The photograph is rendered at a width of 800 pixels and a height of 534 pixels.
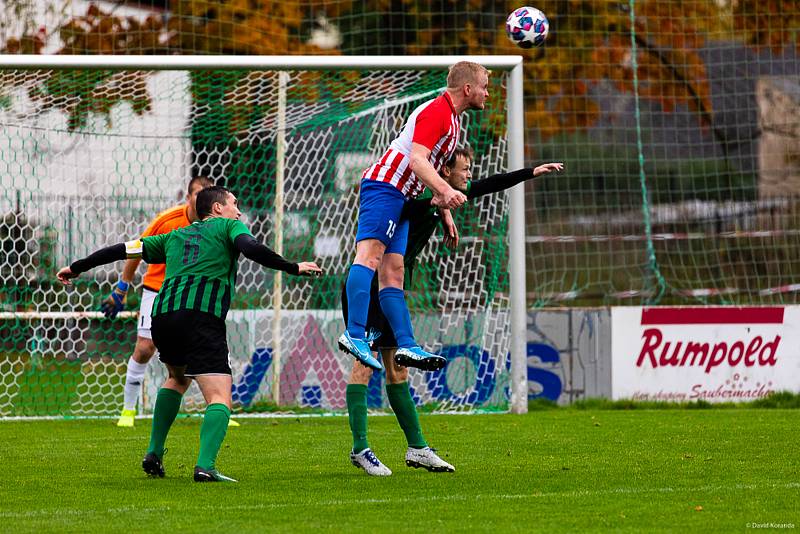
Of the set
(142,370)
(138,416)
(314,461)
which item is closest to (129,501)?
(314,461)

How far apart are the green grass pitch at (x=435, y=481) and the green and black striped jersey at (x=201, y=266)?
0.96 m

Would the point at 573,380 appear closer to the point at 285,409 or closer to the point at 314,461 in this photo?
the point at 285,409

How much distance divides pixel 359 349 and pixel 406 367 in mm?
435

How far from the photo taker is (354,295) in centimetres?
710

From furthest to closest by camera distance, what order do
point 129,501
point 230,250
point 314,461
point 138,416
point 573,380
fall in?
point 573,380 → point 138,416 → point 314,461 → point 230,250 → point 129,501

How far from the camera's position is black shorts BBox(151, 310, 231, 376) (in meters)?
6.56

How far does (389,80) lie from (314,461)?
585cm

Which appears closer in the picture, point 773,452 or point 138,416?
point 773,452

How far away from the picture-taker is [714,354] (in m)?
12.7

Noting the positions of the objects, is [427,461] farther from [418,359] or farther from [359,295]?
[359,295]

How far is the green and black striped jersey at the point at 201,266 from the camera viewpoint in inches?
261

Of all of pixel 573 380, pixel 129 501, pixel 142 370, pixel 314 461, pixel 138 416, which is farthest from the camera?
pixel 573 380

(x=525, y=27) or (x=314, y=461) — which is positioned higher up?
(x=525, y=27)

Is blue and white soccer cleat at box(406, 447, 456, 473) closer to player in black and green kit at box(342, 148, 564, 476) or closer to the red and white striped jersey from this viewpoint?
player in black and green kit at box(342, 148, 564, 476)
